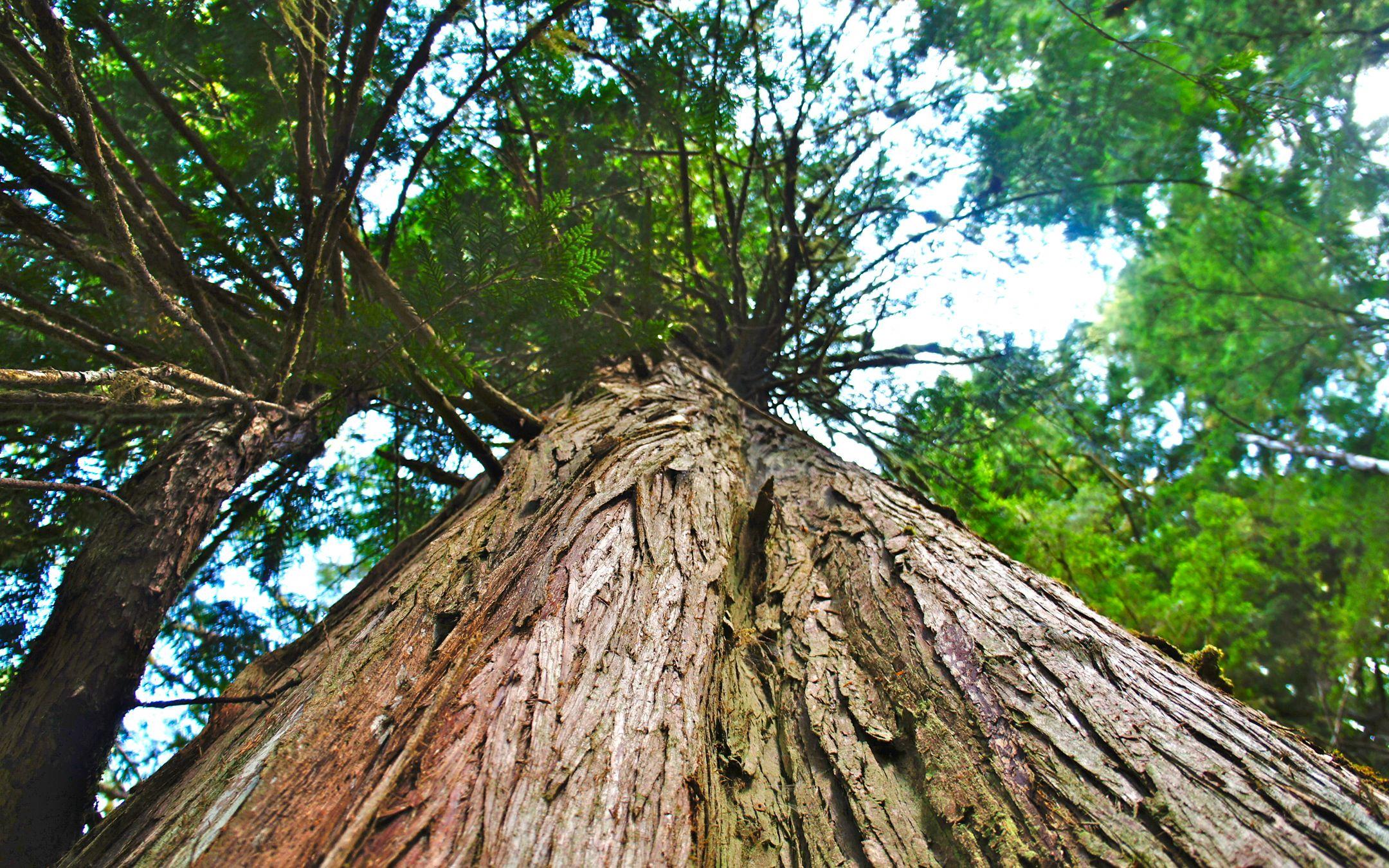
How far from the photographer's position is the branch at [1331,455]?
558 centimetres

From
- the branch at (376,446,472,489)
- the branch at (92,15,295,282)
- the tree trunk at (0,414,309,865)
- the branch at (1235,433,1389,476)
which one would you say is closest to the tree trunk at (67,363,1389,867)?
the tree trunk at (0,414,309,865)

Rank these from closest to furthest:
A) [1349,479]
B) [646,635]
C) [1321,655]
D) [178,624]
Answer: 1. [646,635]
2. [178,624]
3. [1321,655]
4. [1349,479]

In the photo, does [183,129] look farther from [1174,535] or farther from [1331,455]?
[1331,455]

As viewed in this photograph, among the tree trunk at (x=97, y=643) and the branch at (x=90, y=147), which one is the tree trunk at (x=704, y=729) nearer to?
the tree trunk at (x=97, y=643)

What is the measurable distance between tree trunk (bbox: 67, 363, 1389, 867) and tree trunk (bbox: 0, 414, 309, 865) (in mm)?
404

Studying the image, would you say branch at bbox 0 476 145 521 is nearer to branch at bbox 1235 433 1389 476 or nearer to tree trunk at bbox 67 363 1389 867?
tree trunk at bbox 67 363 1389 867

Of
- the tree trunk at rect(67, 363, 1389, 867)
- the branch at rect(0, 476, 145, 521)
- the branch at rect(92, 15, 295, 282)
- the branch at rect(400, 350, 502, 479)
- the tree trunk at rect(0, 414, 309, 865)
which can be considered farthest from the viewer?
the branch at rect(400, 350, 502, 479)

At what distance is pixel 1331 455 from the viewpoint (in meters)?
6.06

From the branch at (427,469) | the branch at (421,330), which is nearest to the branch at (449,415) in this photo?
the branch at (421,330)

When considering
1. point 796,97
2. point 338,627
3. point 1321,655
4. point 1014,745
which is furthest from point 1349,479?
point 338,627

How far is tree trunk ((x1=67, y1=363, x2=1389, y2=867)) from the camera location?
91 cm

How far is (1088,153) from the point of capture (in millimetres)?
4648

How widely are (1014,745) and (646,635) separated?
29.7 inches

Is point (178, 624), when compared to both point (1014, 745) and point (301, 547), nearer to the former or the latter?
point (301, 547)
